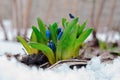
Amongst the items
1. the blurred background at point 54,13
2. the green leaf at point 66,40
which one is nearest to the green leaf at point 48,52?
the green leaf at point 66,40

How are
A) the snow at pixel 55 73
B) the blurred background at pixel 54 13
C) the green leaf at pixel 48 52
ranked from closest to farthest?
the snow at pixel 55 73 < the green leaf at pixel 48 52 < the blurred background at pixel 54 13

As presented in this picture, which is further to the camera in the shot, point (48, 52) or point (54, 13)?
point (54, 13)

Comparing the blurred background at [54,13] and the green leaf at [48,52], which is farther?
the blurred background at [54,13]

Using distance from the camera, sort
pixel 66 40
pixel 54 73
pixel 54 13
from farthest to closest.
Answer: pixel 54 13 < pixel 66 40 < pixel 54 73

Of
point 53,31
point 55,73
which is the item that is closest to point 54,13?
point 53,31

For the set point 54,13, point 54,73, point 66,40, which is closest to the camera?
point 54,73

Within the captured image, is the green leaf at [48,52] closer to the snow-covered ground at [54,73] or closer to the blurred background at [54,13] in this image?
the snow-covered ground at [54,73]

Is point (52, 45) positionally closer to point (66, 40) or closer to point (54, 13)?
point (66, 40)

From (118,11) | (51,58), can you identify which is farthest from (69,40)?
(118,11)

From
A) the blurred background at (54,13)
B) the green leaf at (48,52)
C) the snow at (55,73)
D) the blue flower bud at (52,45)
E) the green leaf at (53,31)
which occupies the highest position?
the blurred background at (54,13)
